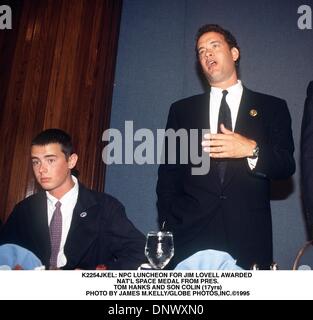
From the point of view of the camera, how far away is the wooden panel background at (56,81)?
2789mm

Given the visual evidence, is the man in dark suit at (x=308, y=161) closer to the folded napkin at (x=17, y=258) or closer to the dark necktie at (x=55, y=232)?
the folded napkin at (x=17, y=258)

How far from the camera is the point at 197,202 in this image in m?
1.68

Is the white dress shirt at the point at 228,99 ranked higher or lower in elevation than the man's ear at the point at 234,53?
lower

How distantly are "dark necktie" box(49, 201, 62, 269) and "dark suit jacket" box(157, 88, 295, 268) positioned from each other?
0.50 m

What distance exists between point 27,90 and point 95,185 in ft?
2.94

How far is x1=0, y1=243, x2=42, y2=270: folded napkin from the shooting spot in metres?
1.19

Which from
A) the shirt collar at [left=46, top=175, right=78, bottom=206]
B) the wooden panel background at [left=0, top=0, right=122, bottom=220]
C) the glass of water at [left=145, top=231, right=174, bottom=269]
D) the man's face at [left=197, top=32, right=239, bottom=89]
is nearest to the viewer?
the glass of water at [left=145, top=231, right=174, bottom=269]

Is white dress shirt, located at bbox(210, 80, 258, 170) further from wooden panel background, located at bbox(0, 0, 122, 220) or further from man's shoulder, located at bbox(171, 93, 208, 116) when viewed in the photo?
wooden panel background, located at bbox(0, 0, 122, 220)

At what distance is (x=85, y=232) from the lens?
179cm

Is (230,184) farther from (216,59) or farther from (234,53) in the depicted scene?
(234,53)

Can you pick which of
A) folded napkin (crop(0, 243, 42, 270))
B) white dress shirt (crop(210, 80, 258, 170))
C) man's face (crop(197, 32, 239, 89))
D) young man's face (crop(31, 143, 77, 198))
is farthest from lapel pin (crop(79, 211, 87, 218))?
man's face (crop(197, 32, 239, 89))

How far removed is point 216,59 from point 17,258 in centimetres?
126

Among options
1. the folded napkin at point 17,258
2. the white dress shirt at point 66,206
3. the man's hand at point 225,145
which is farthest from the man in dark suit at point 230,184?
the folded napkin at point 17,258
